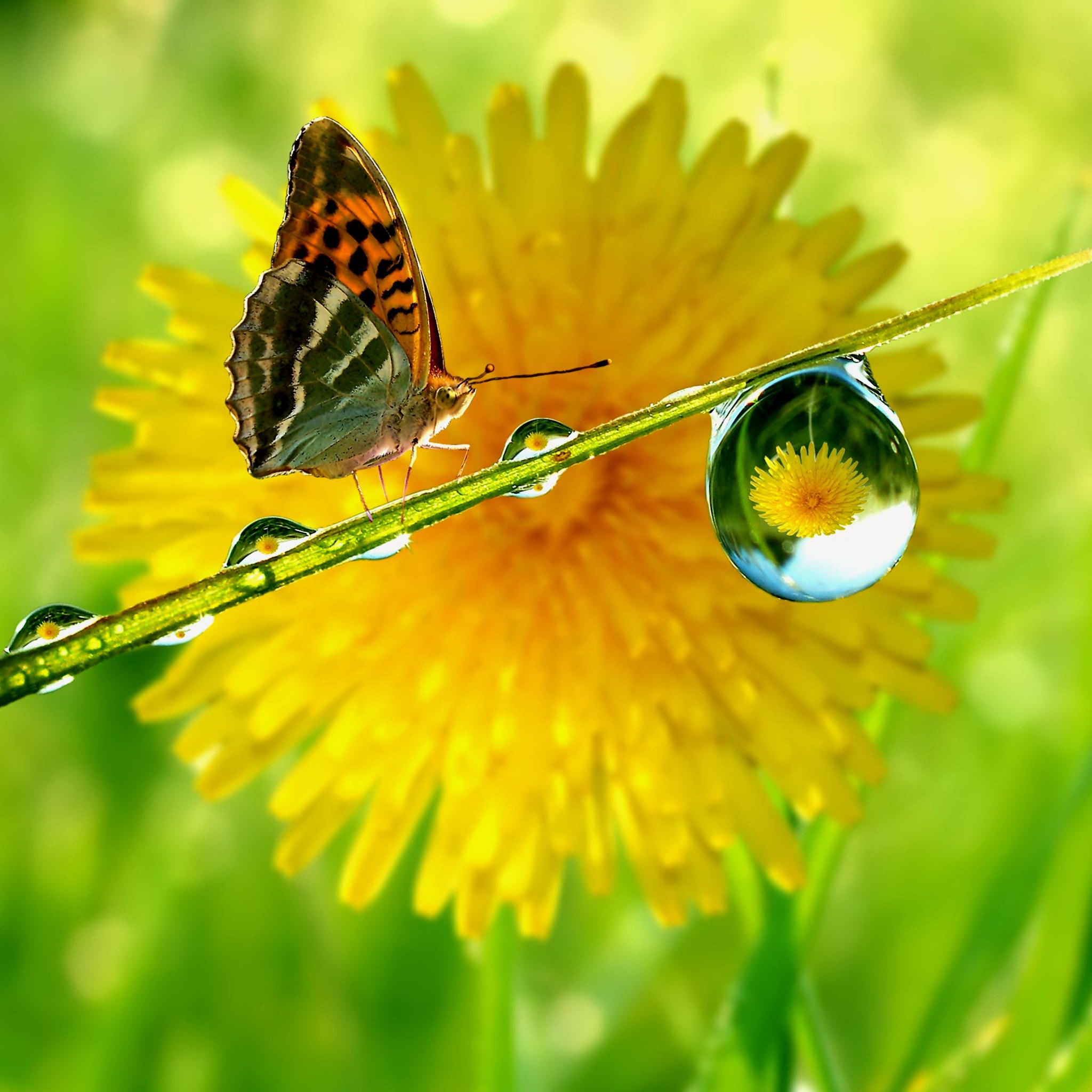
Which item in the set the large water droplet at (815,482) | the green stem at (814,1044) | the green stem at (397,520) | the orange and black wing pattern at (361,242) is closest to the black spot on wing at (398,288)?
the orange and black wing pattern at (361,242)

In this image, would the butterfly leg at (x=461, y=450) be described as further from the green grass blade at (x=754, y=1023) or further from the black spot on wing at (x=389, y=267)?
the green grass blade at (x=754, y=1023)

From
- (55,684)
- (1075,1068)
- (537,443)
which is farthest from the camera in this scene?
(1075,1068)

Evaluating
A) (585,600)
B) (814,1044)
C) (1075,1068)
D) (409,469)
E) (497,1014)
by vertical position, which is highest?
(409,469)

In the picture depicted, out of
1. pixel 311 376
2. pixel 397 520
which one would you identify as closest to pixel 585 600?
pixel 311 376

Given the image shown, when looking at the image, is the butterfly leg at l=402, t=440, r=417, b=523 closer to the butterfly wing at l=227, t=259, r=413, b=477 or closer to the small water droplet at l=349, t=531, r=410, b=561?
the butterfly wing at l=227, t=259, r=413, b=477

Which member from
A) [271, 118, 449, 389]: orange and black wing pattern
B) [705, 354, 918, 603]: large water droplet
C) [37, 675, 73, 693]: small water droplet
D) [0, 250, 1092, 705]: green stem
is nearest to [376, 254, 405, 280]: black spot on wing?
[271, 118, 449, 389]: orange and black wing pattern

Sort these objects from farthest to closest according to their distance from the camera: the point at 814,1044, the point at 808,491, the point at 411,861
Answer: the point at 411,861, the point at 814,1044, the point at 808,491

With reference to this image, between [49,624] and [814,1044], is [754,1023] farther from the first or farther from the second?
[49,624]
